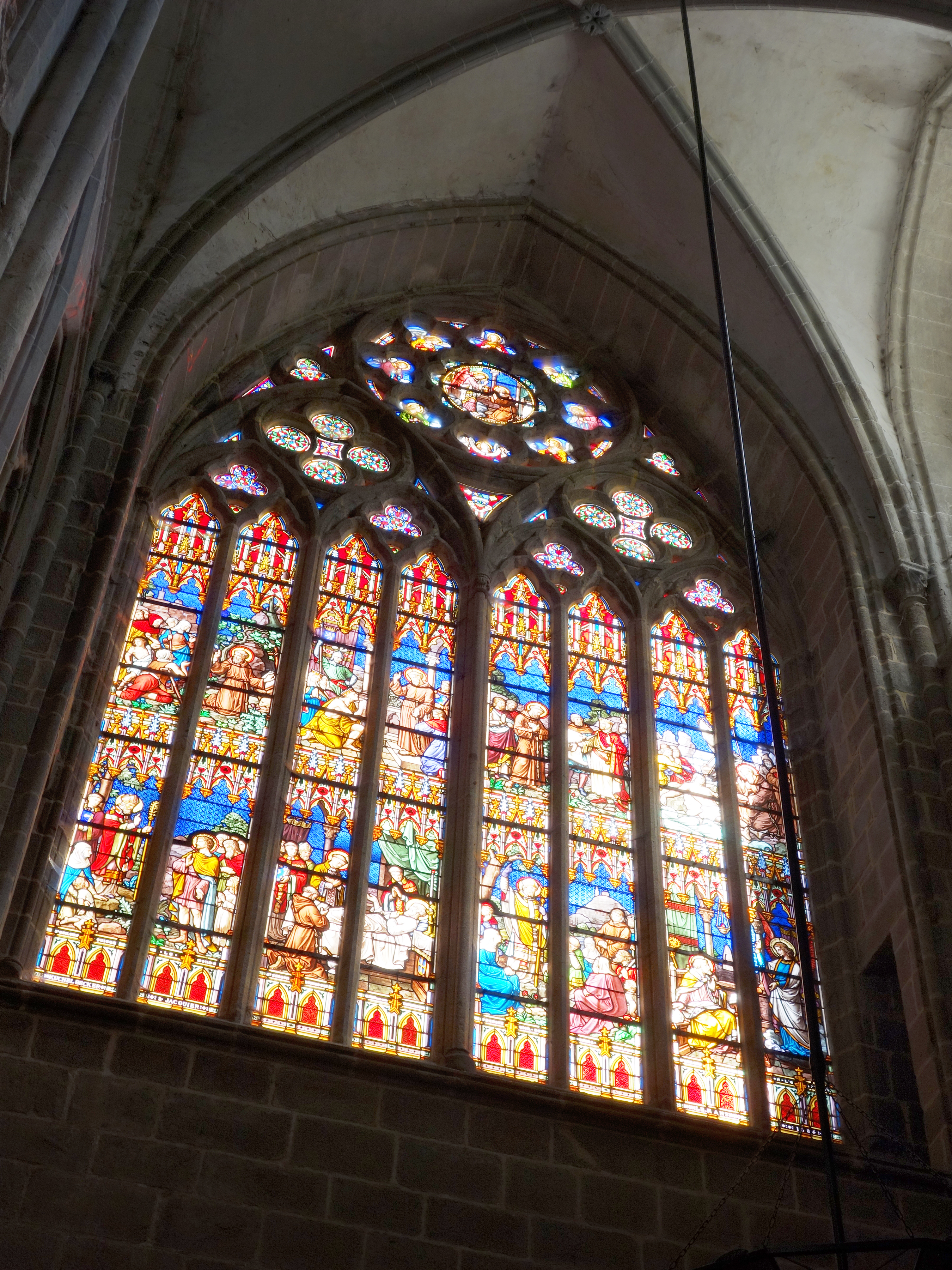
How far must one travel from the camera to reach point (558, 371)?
1334 cm

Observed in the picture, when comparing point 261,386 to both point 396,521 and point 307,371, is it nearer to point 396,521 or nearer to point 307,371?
point 307,371

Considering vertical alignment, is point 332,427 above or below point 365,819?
above

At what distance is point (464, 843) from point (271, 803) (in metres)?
A: 1.11

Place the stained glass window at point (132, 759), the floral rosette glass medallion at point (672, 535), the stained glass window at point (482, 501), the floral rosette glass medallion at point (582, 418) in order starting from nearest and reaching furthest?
the stained glass window at point (132, 759) < the stained glass window at point (482, 501) < the floral rosette glass medallion at point (672, 535) < the floral rosette glass medallion at point (582, 418)

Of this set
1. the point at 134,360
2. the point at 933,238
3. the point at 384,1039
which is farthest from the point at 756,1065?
the point at 933,238

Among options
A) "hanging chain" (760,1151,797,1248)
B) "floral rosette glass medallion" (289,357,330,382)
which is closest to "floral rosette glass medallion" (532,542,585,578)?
"floral rosette glass medallion" (289,357,330,382)

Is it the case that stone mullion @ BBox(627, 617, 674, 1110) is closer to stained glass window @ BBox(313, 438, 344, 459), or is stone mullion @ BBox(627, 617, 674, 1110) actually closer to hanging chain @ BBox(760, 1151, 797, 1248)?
hanging chain @ BBox(760, 1151, 797, 1248)

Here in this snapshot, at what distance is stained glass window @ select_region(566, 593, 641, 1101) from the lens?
8.79 m

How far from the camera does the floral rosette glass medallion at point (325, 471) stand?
11.4m

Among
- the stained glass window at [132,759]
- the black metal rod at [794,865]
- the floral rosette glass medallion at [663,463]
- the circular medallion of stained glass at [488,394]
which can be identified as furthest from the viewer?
the floral rosette glass medallion at [663,463]

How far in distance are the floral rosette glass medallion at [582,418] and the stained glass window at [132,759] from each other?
3.31m

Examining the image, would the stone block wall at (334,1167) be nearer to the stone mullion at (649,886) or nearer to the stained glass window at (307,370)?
the stone mullion at (649,886)

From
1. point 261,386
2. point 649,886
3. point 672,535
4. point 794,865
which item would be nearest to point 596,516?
point 672,535

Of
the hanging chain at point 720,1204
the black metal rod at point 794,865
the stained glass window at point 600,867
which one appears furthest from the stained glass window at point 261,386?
the hanging chain at point 720,1204
